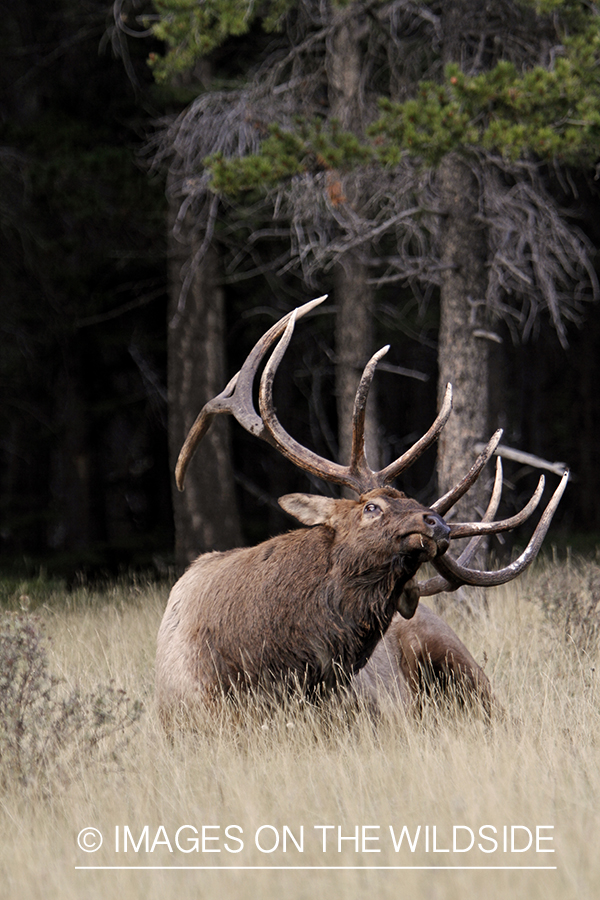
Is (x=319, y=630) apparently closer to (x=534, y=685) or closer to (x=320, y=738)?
(x=320, y=738)

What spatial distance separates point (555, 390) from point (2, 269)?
14.6 metres

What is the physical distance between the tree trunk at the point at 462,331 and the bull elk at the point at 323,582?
8.56 feet

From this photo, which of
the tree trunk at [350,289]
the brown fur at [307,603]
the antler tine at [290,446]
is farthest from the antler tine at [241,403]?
the tree trunk at [350,289]

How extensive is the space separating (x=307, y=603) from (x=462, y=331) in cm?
375

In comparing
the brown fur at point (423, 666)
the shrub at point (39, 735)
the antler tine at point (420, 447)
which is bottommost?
the brown fur at point (423, 666)

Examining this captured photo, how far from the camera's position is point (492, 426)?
1133cm

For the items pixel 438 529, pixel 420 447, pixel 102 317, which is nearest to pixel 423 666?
pixel 420 447

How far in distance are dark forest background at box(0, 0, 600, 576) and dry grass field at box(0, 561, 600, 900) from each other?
18.5 ft

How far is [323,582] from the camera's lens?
4.38m

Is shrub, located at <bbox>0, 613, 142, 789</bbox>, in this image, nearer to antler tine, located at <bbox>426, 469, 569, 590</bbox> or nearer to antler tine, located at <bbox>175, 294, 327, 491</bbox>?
antler tine, located at <bbox>175, 294, 327, 491</bbox>

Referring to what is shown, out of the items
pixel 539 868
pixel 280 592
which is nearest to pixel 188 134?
pixel 280 592

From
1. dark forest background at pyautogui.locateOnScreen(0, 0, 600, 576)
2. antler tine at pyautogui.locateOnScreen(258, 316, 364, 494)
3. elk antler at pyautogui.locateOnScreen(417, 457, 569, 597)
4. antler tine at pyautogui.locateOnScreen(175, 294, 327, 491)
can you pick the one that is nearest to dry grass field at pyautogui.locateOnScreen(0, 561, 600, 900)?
elk antler at pyautogui.locateOnScreen(417, 457, 569, 597)

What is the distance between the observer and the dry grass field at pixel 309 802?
2936mm

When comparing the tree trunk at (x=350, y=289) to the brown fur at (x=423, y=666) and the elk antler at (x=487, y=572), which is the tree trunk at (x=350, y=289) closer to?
the brown fur at (x=423, y=666)
